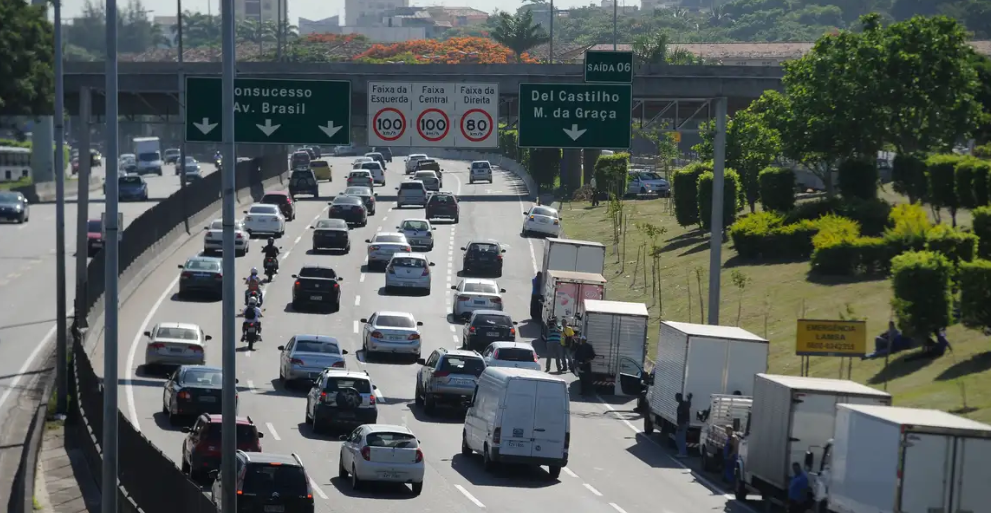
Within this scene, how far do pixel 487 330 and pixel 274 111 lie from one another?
64.2ft

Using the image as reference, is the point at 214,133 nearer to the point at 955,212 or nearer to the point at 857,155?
the point at 955,212

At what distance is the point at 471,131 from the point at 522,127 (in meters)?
1.66

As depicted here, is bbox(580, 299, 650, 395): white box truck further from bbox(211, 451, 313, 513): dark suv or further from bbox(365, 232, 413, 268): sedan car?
bbox(365, 232, 413, 268): sedan car

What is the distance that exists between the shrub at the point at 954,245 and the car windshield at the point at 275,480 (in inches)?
1040

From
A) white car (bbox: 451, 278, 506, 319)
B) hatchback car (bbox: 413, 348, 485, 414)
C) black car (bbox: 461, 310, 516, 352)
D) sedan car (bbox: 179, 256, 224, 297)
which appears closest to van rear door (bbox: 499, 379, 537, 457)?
hatchback car (bbox: 413, 348, 485, 414)

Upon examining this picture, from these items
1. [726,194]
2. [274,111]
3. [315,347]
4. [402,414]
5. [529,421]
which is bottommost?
[402,414]

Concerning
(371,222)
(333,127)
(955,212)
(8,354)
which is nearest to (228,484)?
(333,127)

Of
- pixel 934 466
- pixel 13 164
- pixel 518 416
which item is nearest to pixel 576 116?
pixel 518 416

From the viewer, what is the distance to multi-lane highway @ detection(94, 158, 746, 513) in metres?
27.6

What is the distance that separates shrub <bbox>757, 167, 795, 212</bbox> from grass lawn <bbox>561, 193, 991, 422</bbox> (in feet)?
8.41

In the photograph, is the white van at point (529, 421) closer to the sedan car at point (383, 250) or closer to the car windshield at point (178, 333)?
the car windshield at point (178, 333)

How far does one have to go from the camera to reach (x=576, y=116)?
3328cm

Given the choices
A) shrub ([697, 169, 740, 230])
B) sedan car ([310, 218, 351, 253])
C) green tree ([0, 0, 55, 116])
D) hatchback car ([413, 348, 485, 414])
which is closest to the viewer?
hatchback car ([413, 348, 485, 414])

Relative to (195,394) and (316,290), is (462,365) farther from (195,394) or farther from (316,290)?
(316,290)
